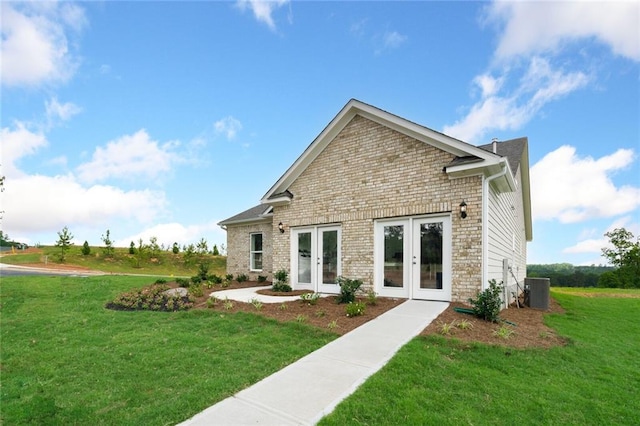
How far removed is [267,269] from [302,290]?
156 inches

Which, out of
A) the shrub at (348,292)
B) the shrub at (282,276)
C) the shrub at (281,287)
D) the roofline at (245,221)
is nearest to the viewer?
the shrub at (348,292)

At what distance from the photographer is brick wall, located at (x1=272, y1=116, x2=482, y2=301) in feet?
26.3

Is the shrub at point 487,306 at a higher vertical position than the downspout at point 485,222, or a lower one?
lower

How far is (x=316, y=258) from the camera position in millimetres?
11164

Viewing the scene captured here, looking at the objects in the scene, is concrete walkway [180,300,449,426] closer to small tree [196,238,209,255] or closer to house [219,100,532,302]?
house [219,100,532,302]

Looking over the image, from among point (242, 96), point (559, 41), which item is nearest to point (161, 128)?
point (242, 96)

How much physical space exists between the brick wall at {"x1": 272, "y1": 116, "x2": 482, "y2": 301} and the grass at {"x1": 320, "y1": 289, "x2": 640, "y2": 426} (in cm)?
290

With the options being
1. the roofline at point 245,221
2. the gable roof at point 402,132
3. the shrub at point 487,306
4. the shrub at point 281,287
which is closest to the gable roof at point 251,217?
the roofline at point 245,221

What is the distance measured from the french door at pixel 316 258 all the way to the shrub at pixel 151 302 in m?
3.77

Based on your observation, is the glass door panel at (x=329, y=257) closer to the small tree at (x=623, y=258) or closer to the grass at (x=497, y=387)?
the grass at (x=497, y=387)

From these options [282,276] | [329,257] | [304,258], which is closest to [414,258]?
[329,257]

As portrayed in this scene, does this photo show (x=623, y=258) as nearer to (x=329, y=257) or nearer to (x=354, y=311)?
(x=329, y=257)

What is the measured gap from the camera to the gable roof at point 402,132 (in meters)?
7.84

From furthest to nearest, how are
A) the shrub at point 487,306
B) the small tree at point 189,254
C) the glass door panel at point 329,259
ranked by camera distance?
the small tree at point 189,254
the glass door panel at point 329,259
the shrub at point 487,306
